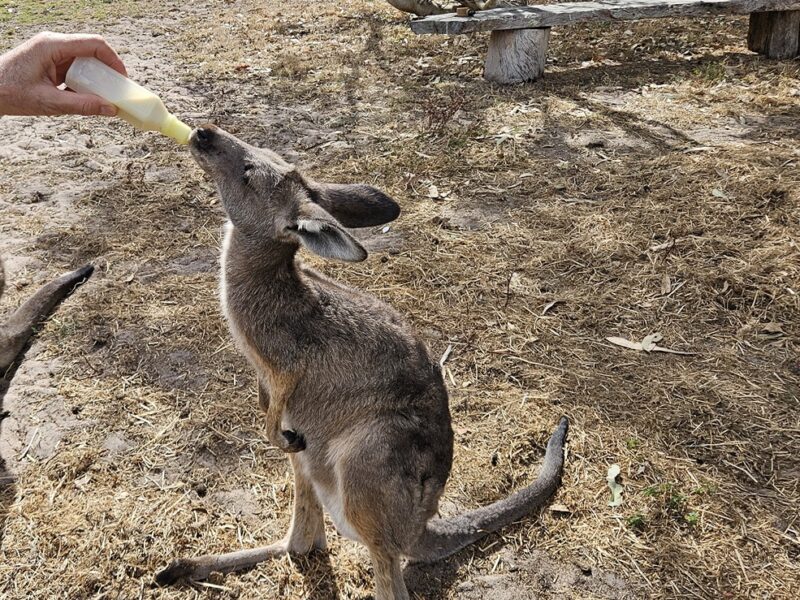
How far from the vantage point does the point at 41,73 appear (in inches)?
112

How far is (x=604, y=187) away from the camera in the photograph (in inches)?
210

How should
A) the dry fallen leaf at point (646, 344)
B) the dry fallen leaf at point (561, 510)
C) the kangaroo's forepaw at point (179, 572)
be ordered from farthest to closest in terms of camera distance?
the dry fallen leaf at point (646, 344)
the dry fallen leaf at point (561, 510)
the kangaroo's forepaw at point (179, 572)

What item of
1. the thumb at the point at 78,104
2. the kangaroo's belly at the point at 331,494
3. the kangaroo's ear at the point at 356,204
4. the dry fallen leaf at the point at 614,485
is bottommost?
the dry fallen leaf at the point at 614,485

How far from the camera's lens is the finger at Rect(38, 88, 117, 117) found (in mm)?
2701

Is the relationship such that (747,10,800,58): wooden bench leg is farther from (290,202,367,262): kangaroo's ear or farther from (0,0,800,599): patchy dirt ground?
(290,202,367,262): kangaroo's ear

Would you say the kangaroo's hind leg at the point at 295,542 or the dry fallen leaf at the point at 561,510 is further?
the dry fallen leaf at the point at 561,510

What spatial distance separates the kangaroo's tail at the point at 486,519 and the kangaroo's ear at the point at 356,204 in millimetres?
1266

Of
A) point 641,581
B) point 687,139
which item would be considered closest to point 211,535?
point 641,581

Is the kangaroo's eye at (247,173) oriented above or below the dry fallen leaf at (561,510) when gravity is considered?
above

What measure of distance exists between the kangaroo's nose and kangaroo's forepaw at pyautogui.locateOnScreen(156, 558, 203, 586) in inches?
66.6

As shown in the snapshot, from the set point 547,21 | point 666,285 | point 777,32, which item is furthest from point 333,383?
point 777,32

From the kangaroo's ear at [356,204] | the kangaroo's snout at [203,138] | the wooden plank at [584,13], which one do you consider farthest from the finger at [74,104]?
the wooden plank at [584,13]

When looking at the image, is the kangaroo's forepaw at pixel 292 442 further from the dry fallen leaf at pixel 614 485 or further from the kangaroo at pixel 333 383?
the dry fallen leaf at pixel 614 485

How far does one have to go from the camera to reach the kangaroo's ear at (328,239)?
91.0 inches
